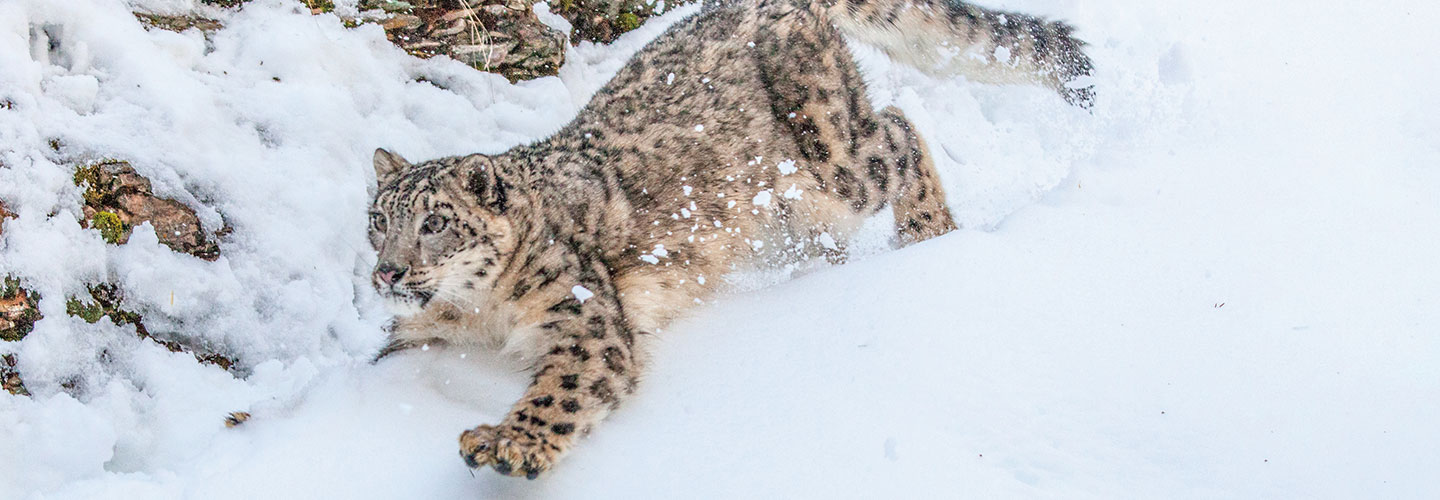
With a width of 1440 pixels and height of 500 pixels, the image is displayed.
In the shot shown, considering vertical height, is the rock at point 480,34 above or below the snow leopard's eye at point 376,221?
above

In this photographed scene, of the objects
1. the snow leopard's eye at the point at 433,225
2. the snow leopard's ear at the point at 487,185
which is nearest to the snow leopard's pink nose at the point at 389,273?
the snow leopard's eye at the point at 433,225

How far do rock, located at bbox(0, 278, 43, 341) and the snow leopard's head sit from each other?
1.39 metres

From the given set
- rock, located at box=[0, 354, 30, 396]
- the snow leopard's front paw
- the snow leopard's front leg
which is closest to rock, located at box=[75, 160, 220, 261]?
rock, located at box=[0, 354, 30, 396]

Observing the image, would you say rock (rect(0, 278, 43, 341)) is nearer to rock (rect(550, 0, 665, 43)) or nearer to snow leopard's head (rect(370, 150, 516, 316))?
snow leopard's head (rect(370, 150, 516, 316))

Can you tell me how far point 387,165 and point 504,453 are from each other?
2085 millimetres

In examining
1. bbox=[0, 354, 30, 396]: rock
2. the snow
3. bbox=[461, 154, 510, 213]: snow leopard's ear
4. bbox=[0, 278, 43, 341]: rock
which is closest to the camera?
the snow

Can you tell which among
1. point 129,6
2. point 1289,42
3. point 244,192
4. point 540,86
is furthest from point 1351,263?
point 129,6

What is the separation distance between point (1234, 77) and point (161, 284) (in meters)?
6.83

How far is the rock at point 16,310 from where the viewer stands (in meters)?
4.14

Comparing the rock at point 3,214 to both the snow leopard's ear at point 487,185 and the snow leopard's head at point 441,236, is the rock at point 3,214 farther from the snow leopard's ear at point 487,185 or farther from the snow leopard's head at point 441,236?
the snow leopard's ear at point 487,185

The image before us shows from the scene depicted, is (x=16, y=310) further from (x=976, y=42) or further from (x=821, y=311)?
(x=976, y=42)

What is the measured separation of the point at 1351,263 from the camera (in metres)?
4.66

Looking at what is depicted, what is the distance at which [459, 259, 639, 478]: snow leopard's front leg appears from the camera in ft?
12.2

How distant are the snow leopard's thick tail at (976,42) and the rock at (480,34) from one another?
2346mm
